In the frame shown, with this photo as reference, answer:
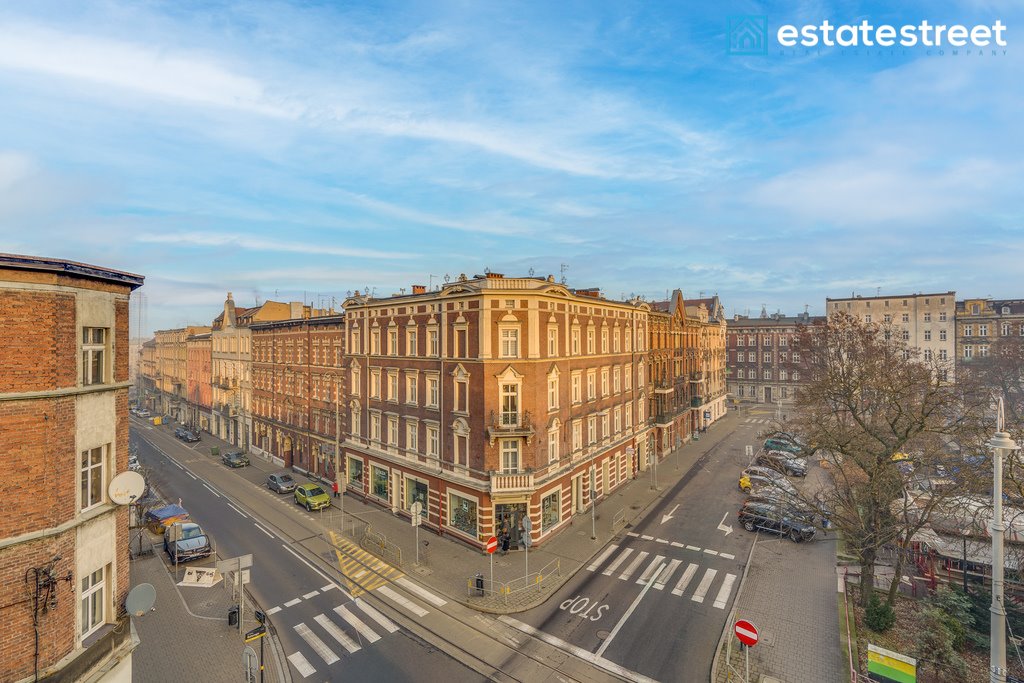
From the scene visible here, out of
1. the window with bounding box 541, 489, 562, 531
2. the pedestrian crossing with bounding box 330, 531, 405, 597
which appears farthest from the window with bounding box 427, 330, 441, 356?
the pedestrian crossing with bounding box 330, 531, 405, 597

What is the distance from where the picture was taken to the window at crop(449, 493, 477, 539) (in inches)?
1012

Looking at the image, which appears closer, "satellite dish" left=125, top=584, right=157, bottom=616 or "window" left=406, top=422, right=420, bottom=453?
"satellite dish" left=125, top=584, right=157, bottom=616

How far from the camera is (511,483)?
24.9m

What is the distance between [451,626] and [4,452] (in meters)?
15.2

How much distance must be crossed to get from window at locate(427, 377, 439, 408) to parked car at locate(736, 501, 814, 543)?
→ 20.5 meters

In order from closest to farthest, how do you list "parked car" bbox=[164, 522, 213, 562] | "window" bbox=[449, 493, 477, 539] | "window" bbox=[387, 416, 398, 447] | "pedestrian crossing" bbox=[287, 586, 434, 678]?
"pedestrian crossing" bbox=[287, 586, 434, 678] → "parked car" bbox=[164, 522, 213, 562] → "window" bbox=[449, 493, 477, 539] → "window" bbox=[387, 416, 398, 447]

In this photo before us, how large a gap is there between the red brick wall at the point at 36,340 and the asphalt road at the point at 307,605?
12612 millimetres

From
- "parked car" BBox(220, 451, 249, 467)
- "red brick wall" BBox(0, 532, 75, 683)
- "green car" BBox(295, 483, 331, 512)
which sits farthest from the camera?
"parked car" BBox(220, 451, 249, 467)

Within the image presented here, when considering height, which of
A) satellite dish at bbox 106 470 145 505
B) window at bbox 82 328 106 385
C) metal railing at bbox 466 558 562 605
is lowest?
metal railing at bbox 466 558 562 605

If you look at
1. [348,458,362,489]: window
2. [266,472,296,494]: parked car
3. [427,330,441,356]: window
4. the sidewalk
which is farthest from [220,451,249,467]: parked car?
[427,330,441,356]: window

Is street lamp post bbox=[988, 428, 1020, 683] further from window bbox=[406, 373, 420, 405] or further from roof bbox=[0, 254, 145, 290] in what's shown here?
window bbox=[406, 373, 420, 405]

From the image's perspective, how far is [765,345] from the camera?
8138 centimetres

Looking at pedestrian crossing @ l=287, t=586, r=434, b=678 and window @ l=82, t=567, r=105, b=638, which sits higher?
window @ l=82, t=567, r=105, b=638

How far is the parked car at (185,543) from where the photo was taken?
79.5 ft
